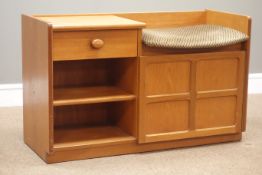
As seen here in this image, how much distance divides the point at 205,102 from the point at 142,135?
1.04ft

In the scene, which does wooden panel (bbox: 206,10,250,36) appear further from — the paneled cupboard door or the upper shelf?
the upper shelf

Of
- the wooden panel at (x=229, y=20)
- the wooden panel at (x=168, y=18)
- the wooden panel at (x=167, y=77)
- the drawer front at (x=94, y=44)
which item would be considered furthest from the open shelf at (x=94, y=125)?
the wooden panel at (x=229, y=20)

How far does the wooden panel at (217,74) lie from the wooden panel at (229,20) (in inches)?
5.8

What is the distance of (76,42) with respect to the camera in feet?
7.46

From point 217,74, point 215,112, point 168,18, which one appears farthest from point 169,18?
point 215,112

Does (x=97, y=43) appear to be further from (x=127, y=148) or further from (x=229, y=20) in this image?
(x=229, y=20)

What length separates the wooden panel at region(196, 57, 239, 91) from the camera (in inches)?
99.5

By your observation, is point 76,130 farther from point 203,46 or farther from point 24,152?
point 203,46

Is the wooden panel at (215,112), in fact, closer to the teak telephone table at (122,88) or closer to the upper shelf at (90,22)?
the teak telephone table at (122,88)

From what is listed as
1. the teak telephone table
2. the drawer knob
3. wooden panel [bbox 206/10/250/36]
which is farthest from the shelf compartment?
wooden panel [bbox 206/10/250/36]

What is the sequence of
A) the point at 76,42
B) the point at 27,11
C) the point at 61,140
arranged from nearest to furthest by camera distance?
the point at 76,42, the point at 61,140, the point at 27,11

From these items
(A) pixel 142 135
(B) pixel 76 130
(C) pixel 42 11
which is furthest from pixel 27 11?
(A) pixel 142 135

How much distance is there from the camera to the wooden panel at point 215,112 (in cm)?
257

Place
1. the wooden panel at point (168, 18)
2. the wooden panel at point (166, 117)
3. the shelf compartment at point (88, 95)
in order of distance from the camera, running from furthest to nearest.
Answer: the wooden panel at point (168, 18) → the wooden panel at point (166, 117) → the shelf compartment at point (88, 95)
